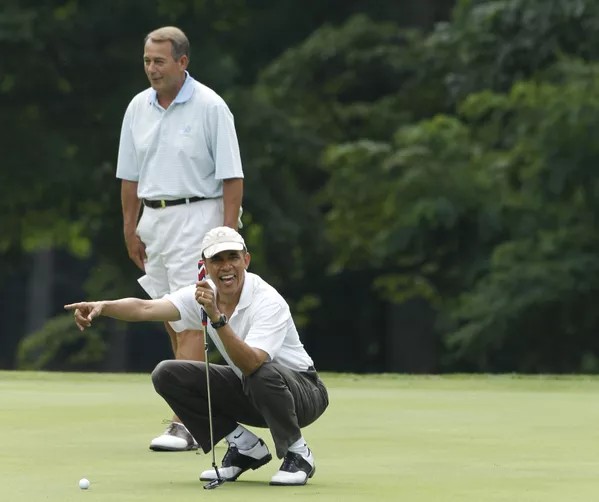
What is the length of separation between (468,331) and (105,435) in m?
12.6

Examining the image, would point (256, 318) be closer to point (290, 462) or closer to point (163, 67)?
point (290, 462)

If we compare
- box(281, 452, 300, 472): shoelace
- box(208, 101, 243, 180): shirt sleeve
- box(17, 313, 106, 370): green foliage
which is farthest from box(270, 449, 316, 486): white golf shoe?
box(17, 313, 106, 370): green foliage

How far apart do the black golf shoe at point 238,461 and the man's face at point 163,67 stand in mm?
1830

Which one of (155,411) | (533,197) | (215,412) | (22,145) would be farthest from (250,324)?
(22,145)

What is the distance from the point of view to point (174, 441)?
26.1ft

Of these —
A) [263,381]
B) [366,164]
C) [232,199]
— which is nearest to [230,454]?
[263,381]

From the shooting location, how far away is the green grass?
260 inches

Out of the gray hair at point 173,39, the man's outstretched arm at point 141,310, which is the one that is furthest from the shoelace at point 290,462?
the gray hair at point 173,39

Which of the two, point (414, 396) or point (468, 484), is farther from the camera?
point (414, 396)

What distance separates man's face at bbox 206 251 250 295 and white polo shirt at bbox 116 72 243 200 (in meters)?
1.36

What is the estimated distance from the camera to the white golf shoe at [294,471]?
6807 millimetres

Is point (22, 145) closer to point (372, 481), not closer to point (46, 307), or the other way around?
point (46, 307)

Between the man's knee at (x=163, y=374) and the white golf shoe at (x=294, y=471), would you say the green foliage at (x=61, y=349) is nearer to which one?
the man's knee at (x=163, y=374)

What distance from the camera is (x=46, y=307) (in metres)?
32.9
